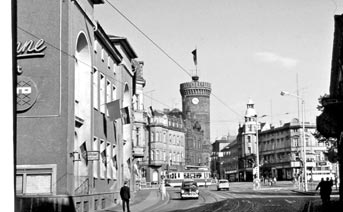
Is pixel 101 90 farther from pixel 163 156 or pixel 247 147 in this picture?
pixel 247 147

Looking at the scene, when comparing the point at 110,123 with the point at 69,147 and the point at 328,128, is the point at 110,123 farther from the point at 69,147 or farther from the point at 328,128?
the point at 328,128

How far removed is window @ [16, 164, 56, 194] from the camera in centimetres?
2569

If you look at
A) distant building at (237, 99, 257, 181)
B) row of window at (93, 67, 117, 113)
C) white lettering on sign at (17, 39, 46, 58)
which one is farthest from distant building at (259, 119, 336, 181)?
white lettering on sign at (17, 39, 46, 58)

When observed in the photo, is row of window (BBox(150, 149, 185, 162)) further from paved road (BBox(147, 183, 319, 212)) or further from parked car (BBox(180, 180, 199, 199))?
parked car (BBox(180, 180, 199, 199))

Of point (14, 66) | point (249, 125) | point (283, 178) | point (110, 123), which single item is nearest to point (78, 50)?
point (110, 123)

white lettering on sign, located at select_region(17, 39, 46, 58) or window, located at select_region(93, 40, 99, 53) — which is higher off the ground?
window, located at select_region(93, 40, 99, 53)

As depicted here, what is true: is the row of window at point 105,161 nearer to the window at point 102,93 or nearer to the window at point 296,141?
the window at point 102,93

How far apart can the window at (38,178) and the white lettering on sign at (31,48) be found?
4811 millimetres

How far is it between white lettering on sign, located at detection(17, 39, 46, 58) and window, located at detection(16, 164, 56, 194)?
15.8 feet

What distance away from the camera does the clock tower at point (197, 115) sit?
437 ft

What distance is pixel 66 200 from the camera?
84.3 feet

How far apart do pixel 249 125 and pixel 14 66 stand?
466ft

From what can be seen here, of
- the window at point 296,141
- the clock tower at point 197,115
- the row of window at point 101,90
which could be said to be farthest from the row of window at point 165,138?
the row of window at point 101,90

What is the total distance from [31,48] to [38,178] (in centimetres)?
563
